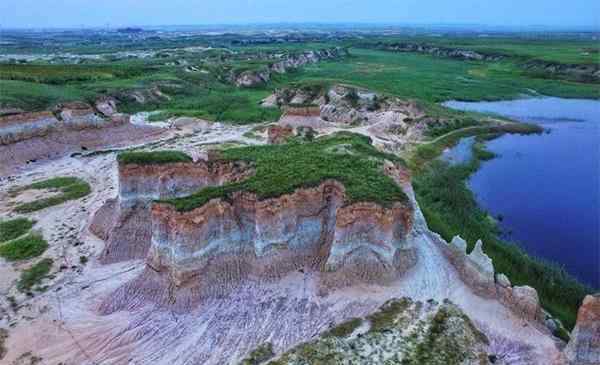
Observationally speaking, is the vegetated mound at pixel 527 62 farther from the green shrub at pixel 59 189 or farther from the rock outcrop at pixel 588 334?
the green shrub at pixel 59 189

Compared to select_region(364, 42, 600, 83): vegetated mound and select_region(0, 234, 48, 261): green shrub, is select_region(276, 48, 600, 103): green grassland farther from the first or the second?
select_region(0, 234, 48, 261): green shrub

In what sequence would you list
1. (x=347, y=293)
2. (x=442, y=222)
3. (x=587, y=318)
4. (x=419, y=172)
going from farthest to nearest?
(x=419, y=172) → (x=442, y=222) → (x=347, y=293) → (x=587, y=318)

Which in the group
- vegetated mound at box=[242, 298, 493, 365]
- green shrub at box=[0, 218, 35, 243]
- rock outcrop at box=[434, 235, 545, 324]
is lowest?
green shrub at box=[0, 218, 35, 243]

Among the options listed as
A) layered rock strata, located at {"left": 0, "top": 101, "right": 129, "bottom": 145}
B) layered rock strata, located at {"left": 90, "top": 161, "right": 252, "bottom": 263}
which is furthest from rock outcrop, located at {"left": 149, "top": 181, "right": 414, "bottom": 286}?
layered rock strata, located at {"left": 0, "top": 101, "right": 129, "bottom": 145}

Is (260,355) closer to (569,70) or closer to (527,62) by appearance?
(569,70)

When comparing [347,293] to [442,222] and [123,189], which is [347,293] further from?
[123,189]

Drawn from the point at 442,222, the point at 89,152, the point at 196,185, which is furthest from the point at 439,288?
the point at 89,152

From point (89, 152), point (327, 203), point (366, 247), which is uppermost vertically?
point (327, 203)
